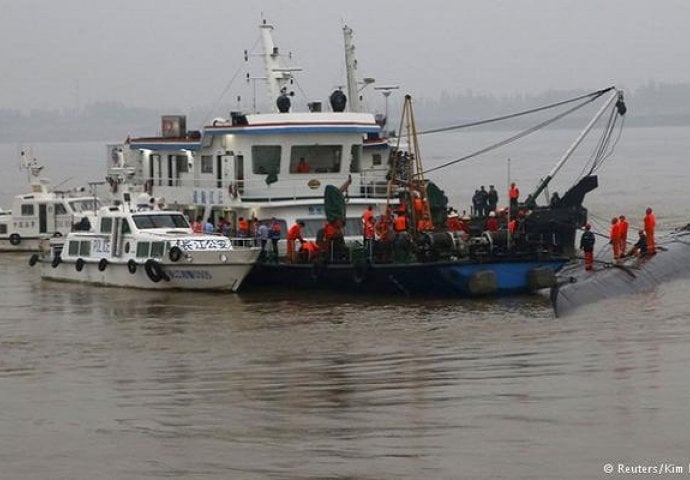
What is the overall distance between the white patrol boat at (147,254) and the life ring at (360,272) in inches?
96.1

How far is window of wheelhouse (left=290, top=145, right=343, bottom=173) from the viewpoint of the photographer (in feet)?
122

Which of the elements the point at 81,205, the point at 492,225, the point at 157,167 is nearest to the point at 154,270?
the point at 157,167

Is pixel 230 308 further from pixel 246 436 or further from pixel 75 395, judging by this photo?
pixel 246 436

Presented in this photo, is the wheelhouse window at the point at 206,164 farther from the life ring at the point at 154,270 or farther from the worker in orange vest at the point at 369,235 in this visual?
the worker in orange vest at the point at 369,235

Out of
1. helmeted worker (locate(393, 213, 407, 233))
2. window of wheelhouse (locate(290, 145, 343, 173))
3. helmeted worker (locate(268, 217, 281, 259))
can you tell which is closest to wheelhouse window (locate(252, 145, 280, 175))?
window of wheelhouse (locate(290, 145, 343, 173))

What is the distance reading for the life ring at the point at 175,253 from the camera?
1346 inches

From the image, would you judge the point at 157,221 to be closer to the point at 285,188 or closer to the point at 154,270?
the point at 154,270

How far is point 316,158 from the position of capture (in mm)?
37500

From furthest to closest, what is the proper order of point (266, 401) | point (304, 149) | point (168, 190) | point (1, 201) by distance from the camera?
point (1, 201), point (168, 190), point (304, 149), point (266, 401)

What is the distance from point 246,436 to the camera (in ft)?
59.1

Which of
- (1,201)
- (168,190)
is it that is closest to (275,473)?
(168,190)

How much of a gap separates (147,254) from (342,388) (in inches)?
584

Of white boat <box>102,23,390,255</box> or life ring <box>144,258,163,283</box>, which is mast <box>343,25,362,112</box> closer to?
white boat <box>102,23,390,255</box>

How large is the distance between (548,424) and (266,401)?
4222mm
